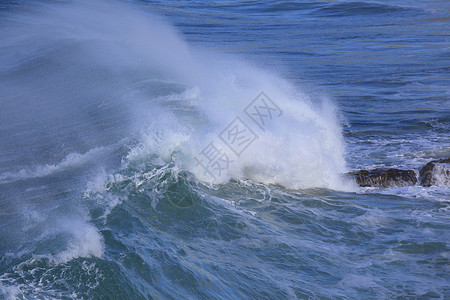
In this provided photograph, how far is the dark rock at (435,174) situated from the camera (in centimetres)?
825

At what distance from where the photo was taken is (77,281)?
4.97m

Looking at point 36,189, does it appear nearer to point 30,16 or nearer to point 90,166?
point 90,166

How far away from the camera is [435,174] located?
8359mm

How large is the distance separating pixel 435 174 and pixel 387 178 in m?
0.78

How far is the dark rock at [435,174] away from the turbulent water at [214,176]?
35 cm

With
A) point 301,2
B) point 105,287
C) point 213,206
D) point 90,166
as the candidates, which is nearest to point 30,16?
point 301,2

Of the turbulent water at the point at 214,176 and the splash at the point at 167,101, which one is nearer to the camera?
the turbulent water at the point at 214,176
